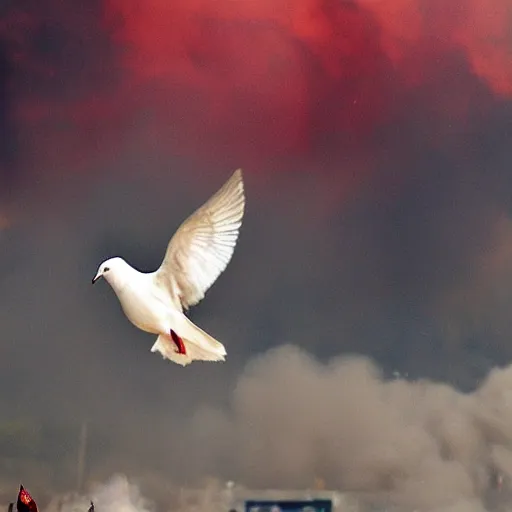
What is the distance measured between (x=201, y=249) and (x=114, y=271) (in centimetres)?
27

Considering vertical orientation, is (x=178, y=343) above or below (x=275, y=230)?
below

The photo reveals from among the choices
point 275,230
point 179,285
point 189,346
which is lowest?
point 189,346

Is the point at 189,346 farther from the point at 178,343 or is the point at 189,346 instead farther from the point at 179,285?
the point at 179,285

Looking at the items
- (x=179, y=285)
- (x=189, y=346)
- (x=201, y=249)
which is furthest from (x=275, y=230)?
(x=189, y=346)

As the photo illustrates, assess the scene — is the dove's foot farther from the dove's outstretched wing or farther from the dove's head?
the dove's head

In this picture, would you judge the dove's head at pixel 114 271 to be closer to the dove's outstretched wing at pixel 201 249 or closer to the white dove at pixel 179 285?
the white dove at pixel 179 285

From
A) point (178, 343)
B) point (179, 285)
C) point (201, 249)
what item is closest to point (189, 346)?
point (178, 343)

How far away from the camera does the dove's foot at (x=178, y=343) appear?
274 centimetres

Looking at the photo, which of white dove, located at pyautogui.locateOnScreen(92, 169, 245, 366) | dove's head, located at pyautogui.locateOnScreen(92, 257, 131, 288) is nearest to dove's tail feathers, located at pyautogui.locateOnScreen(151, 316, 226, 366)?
white dove, located at pyautogui.locateOnScreen(92, 169, 245, 366)

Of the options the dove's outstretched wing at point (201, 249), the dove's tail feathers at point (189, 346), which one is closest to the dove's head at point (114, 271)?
the dove's outstretched wing at point (201, 249)

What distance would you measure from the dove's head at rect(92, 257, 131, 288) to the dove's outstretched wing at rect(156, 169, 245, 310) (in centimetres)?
10

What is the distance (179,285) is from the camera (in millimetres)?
2744

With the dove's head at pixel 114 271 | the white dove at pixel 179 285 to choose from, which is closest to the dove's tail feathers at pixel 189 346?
the white dove at pixel 179 285

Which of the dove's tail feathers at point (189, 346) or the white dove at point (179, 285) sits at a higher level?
the white dove at point (179, 285)
